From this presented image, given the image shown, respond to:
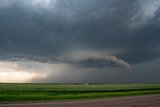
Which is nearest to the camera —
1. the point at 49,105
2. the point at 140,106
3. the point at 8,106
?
the point at 8,106

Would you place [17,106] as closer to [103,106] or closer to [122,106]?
[103,106]

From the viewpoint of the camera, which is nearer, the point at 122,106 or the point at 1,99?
the point at 122,106

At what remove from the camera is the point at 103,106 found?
125 feet

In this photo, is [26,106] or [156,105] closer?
[26,106]

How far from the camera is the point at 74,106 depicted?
122 ft

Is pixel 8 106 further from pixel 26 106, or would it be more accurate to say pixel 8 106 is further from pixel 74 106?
pixel 74 106

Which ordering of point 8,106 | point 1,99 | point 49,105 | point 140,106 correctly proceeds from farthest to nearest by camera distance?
point 1,99
point 140,106
point 49,105
point 8,106

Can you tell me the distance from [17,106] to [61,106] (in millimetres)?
5171

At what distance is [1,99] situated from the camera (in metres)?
45.5

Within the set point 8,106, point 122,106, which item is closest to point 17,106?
point 8,106

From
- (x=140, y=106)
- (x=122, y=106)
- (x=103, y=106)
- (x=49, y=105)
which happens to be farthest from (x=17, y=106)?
(x=140, y=106)

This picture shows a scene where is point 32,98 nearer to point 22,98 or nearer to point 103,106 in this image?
point 22,98

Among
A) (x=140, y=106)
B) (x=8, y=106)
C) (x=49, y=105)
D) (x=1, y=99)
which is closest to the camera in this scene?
(x=8, y=106)

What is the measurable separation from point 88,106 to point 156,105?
11.0 meters
